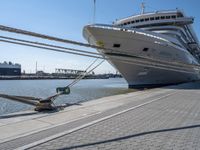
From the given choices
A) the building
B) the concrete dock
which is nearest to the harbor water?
the concrete dock

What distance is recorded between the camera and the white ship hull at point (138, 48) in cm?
2358

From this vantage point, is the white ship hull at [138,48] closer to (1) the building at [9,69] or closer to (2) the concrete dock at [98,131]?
(2) the concrete dock at [98,131]

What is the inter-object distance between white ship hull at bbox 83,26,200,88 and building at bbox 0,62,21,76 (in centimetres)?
8348

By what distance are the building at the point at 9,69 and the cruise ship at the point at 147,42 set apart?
7631 centimetres

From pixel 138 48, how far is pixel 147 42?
101 centimetres

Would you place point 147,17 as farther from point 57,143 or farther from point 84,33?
point 57,143

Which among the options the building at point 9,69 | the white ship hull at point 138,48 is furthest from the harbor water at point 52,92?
the building at point 9,69

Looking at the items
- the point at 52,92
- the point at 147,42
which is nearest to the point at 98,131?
the point at 147,42

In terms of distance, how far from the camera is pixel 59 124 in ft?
21.9

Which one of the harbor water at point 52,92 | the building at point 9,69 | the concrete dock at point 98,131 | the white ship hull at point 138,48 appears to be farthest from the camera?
the building at point 9,69

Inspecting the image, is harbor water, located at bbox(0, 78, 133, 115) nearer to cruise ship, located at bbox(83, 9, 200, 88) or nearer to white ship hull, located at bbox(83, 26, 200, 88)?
white ship hull, located at bbox(83, 26, 200, 88)

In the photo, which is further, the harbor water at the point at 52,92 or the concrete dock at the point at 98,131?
the harbor water at the point at 52,92

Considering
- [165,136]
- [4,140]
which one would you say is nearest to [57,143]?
[4,140]

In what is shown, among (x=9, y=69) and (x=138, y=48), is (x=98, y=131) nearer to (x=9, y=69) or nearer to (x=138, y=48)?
(x=138, y=48)
